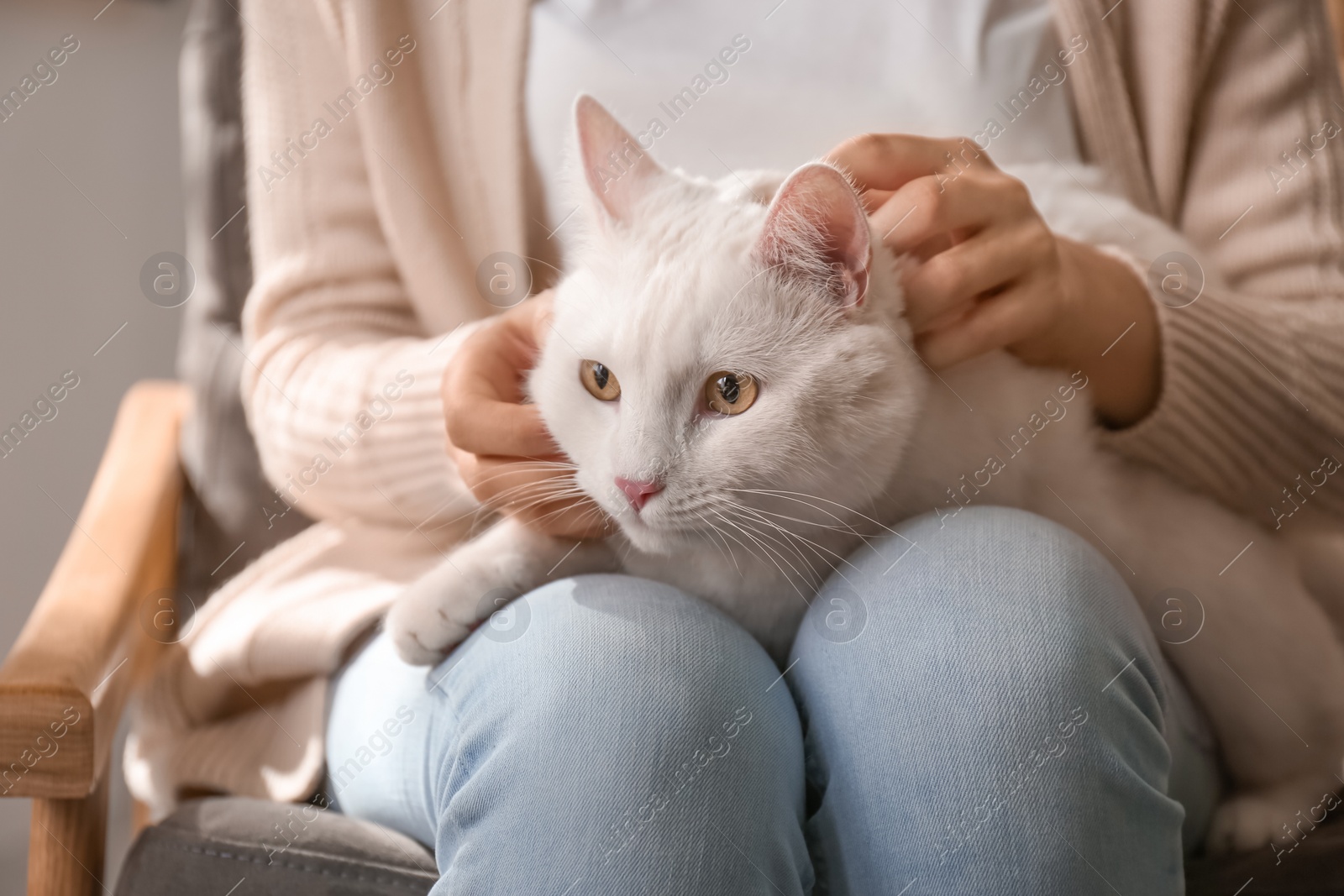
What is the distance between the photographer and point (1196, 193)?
3.32ft

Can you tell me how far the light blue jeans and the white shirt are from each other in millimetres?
447

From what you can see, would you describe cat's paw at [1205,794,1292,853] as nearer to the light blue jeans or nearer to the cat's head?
the light blue jeans

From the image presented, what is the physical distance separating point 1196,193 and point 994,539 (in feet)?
2.03

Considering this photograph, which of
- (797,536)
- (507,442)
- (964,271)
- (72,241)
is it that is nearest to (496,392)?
(507,442)

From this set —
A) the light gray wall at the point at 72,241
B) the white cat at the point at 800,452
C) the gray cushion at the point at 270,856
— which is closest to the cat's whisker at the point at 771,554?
the white cat at the point at 800,452

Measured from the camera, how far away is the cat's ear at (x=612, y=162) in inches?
28.2

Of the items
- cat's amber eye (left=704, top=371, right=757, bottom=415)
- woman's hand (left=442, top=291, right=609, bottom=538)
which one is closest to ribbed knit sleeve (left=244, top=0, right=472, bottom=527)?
woman's hand (left=442, top=291, right=609, bottom=538)

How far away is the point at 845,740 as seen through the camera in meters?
0.62

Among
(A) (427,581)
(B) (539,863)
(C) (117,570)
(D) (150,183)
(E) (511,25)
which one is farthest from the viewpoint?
(D) (150,183)

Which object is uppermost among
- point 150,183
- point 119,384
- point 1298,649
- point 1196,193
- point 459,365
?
point 150,183

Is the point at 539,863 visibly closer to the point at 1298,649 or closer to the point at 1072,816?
the point at 1072,816

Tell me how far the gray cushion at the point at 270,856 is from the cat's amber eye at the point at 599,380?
1.29 ft

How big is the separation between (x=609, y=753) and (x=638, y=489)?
18 cm

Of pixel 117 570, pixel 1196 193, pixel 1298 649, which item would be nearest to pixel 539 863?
pixel 117 570
